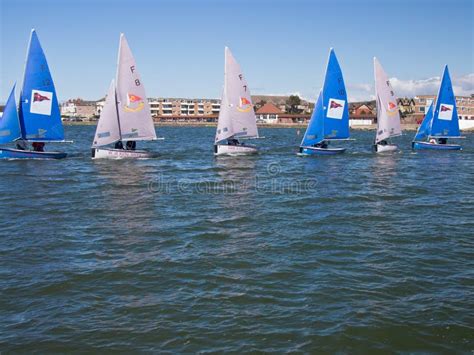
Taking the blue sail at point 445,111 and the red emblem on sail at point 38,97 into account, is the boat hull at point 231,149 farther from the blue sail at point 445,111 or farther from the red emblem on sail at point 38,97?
the blue sail at point 445,111

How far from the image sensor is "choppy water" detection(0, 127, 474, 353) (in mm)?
11094

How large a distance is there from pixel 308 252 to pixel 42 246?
9435mm

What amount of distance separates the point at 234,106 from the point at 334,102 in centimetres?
1012

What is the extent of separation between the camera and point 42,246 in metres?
17.7

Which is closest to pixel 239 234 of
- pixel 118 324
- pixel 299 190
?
pixel 118 324

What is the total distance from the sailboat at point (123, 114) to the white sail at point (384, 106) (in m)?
25.6

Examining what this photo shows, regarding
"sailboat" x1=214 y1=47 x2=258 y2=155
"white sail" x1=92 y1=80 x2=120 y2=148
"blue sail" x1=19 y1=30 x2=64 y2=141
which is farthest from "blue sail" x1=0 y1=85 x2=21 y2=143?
"sailboat" x1=214 y1=47 x2=258 y2=155

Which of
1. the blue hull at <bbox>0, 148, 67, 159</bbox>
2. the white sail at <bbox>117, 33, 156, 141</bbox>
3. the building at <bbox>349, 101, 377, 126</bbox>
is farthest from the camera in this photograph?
the building at <bbox>349, 101, 377, 126</bbox>

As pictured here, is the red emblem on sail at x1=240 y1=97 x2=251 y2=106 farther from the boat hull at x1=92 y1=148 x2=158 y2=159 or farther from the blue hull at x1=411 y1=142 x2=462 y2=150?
the blue hull at x1=411 y1=142 x2=462 y2=150

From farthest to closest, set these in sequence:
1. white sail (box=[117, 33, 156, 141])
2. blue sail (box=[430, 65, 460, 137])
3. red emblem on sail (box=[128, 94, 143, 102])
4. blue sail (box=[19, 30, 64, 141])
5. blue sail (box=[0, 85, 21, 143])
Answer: blue sail (box=[430, 65, 460, 137]) → red emblem on sail (box=[128, 94, 143, 102]) → white sail (box=[117, 33, 156, 141]) → blue sail (box=[19, 30, 64, 141]) → blue sail (box=[0, 85, 21, 143])

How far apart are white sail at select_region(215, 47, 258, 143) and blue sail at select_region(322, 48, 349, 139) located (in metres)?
7.57

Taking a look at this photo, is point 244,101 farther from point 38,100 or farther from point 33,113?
point 33,113

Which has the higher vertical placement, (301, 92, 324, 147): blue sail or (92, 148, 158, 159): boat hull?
(301, 92, 324, 147): blue sail

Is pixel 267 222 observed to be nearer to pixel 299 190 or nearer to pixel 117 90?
pixel 299 190
